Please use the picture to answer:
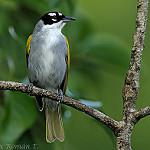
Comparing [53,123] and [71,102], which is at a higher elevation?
[71,102]

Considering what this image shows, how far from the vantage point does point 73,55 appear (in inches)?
157

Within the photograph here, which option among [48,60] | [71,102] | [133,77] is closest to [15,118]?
[71,102]

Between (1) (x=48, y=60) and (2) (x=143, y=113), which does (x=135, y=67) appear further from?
(1) (x=48, y=60)

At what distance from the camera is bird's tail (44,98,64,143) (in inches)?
144

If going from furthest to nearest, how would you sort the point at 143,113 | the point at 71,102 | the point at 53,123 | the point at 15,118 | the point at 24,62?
1. the point at 53,123
2. the point at 24,62
3. the point at 15,118
4. the point at 71,102
5. the point at 143,113

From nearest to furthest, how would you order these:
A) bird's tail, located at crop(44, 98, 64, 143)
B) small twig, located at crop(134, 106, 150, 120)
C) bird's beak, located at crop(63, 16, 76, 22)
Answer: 1. small twig, located at crop(134, 106, 150, 120)
2. bird's tail, located at crop(44, 98, 64, 143)
3. bird's beak, located at crop(63, 16, 76, 22)

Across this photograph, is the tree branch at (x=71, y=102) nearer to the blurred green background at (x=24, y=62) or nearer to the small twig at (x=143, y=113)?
the small twig at (x=143, y=113)

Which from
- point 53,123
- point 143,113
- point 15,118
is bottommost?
point 53,123

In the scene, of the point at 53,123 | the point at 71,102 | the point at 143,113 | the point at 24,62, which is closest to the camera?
the point at 143,113

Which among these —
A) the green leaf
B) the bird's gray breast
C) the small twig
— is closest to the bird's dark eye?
the bird's gray breast

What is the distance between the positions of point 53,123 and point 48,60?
483 millimetres

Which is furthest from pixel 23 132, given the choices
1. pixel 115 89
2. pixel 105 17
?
pixel 105 17

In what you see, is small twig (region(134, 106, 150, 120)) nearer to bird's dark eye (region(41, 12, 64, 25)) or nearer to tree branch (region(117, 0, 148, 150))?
tree branch (region(117, 0, 148, 150))

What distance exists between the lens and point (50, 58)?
4.23 m
